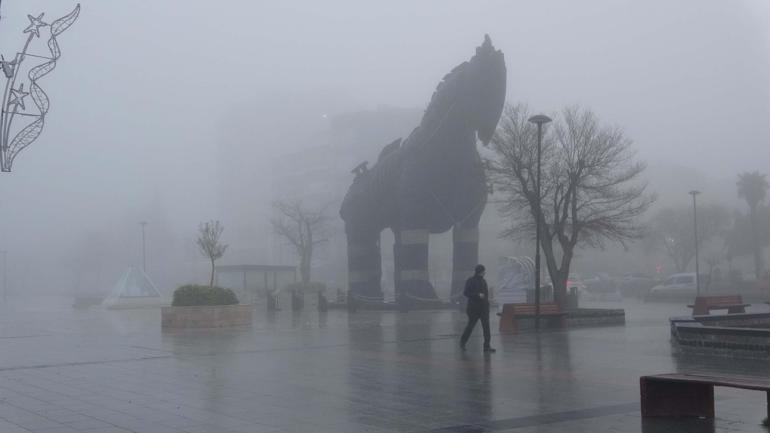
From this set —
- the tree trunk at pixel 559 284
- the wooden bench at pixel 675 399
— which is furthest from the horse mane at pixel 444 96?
the wooden bench at pixel 675 399

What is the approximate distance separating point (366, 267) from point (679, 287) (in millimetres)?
16214

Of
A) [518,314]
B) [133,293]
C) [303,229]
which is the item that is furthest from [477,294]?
[303,229]

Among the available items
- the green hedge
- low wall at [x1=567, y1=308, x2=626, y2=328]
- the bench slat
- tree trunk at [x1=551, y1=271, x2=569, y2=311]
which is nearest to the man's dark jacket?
the bench slat

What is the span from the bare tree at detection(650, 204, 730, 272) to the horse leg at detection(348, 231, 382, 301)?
2599 centimetres

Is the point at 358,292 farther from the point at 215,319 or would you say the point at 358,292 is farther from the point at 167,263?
the point at 167,263

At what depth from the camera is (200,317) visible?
83.9ft

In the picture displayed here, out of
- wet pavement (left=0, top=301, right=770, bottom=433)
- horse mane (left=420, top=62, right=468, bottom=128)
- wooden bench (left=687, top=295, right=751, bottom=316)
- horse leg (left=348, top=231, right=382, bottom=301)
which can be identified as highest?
horse mane (left=420, top=62, right=468, bottom=128)

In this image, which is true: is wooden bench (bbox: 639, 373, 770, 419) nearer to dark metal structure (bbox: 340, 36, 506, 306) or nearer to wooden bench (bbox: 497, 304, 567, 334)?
wooden bench (bbox: 497, 304, 567, 334)

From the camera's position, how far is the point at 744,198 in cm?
6075

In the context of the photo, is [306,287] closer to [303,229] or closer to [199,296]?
[303,229]

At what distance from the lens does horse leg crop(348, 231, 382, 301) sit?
137 feet

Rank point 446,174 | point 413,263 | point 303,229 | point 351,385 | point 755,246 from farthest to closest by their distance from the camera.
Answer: point 303,229 → point 755,246 → point 413,263 → point 446,174 → point 351,385

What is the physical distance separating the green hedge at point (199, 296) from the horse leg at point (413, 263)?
11949 mm

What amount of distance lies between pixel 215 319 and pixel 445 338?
354 inches
